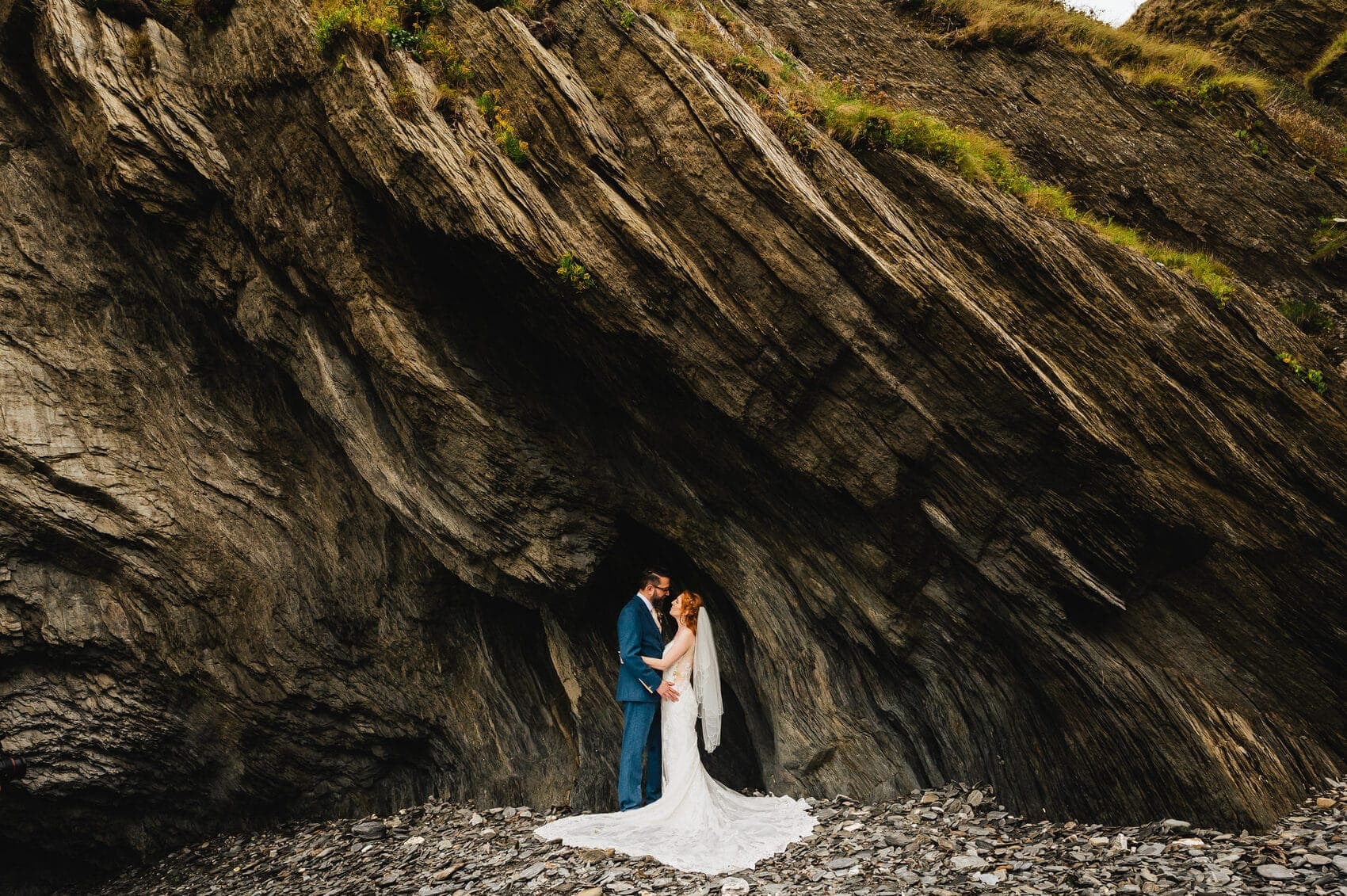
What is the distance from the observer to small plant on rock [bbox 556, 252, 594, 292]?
11.5 m

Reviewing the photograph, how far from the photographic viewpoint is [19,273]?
1434 cm

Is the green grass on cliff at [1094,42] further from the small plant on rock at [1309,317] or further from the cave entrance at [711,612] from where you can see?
the cave entrance at [711,612]

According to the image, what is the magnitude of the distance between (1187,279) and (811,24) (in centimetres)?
1179

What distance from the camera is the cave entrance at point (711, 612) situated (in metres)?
13.9

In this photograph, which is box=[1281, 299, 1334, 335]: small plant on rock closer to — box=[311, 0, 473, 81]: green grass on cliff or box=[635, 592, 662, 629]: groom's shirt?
box=[635, 592, 662, 629]: groom's shirt

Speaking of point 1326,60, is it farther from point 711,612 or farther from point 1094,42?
point 711,612

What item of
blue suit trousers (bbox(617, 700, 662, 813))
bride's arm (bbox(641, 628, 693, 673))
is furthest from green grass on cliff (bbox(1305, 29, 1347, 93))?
blue suit trousers (bbox(617, 700, 662, 813))

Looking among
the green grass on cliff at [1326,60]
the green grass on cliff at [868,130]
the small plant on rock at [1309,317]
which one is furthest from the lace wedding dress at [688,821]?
the green grass on cliff at [1326,60]

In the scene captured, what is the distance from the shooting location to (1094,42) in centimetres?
1938

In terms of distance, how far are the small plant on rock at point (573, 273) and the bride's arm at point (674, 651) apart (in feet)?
19.1

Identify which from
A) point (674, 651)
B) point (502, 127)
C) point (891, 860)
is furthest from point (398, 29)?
point (891, 860)

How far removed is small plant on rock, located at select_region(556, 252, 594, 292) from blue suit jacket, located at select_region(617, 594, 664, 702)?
5195 millimetres

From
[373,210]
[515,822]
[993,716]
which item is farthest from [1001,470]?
[373,210]

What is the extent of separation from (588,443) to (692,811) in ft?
20.5
